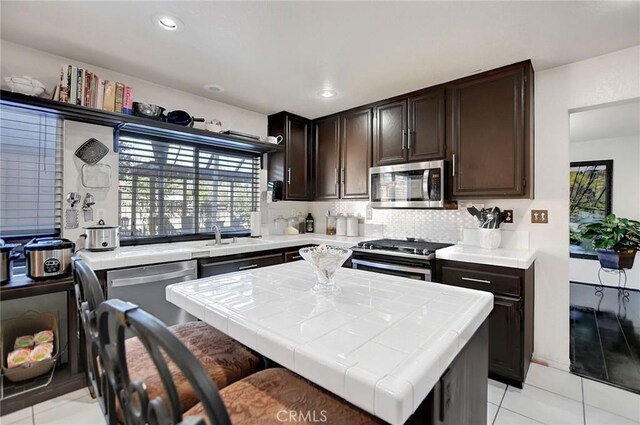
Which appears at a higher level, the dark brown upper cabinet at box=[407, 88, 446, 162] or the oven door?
the dark brown upper cabinet at box=[407, 88, 446, 162]

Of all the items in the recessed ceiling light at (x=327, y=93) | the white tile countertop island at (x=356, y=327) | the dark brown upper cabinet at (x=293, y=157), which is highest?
the recessed ceiling light at (x=327, y=93)

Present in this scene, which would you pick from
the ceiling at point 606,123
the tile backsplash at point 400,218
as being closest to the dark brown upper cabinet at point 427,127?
the tile backsplash at point 400,218

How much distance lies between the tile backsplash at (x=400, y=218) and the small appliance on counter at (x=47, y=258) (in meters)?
2.00

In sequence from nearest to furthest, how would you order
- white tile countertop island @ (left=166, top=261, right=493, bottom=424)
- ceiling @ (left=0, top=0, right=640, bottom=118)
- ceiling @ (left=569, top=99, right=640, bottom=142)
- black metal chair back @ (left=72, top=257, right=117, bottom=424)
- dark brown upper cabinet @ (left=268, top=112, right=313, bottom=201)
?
white tile countertop island @ (left=166, top=261, right=493, bottom=424) < black metal chair back @ (left=72, top=257, right=117, bottom=424) < ceiling @ (left=0, top=0, right=640, bottom=118) < ceiling @ (left=569, top=99, right=640, bottom=142) < dark brown upper cabinet @ (left=268, top=112, right=313, bottom=201)

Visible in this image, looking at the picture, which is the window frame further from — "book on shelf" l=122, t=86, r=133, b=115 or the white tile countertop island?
the white tile countertop island

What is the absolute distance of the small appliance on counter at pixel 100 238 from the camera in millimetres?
2277

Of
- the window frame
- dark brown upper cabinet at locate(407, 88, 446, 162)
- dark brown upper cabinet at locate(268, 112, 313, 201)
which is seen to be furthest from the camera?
dark brown upper cabinet at locate(268, 112, 313, 201)

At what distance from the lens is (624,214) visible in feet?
15.1

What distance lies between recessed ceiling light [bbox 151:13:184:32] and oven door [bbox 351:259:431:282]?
228 centimetres

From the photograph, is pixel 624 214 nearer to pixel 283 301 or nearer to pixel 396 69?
pixel 396 69

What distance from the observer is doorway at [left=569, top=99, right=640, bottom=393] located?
304 cm

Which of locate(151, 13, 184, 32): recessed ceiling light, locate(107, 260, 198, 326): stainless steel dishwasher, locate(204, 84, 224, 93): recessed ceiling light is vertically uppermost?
locate(204, 84, 224, 93): recessed ceiling light

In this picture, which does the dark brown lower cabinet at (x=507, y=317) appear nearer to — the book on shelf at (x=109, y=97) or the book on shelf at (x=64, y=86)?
the book on shelf at (x=109, y=97)

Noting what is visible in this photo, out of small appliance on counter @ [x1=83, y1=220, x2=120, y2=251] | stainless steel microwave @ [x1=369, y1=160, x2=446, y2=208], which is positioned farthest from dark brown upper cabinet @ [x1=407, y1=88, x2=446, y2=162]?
small appliance on counter @ [x1=83, y1=220, x2=120, y2=251]
